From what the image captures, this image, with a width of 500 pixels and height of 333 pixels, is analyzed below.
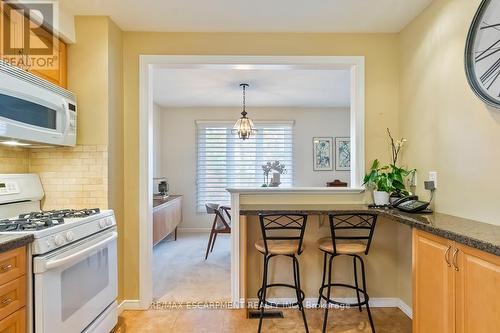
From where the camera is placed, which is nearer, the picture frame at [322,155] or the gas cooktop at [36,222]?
the gas cooktop at [36,222]

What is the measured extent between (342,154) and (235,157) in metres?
2.11

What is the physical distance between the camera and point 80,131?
2.38m

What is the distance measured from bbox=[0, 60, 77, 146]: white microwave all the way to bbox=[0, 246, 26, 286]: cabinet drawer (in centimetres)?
67

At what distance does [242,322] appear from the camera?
2432 mm

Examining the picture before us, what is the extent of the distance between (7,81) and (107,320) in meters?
1.68

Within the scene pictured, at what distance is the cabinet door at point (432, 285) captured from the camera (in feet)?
4.91

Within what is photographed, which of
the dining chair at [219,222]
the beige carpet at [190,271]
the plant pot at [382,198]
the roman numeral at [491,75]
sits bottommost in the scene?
the beige carpet at [190,271]

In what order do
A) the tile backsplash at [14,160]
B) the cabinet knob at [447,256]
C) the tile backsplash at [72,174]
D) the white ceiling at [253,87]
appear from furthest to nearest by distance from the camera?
the white ceiling at [253,87]
the tile backsplash at [72,174]
the tile backsplash at [14,160]
the cabinet knob at [447,256]

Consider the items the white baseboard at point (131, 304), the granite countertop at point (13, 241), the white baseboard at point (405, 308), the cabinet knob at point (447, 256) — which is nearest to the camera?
the granite countertop at point (13, 241)

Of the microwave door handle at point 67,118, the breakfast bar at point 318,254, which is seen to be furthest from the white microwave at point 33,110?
the breakfast bar at point 318,254

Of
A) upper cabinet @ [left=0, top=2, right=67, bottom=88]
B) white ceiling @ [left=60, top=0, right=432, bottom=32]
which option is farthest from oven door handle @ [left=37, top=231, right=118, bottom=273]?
white ceiling @ [left=60, top=0, right=432, bottom=32]

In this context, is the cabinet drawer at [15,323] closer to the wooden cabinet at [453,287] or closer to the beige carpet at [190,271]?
the beige carpet at [190,271]

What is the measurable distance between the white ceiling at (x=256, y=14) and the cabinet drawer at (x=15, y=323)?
2075 millimetres

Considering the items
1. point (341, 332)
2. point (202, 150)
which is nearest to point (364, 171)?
point (341, 332)
